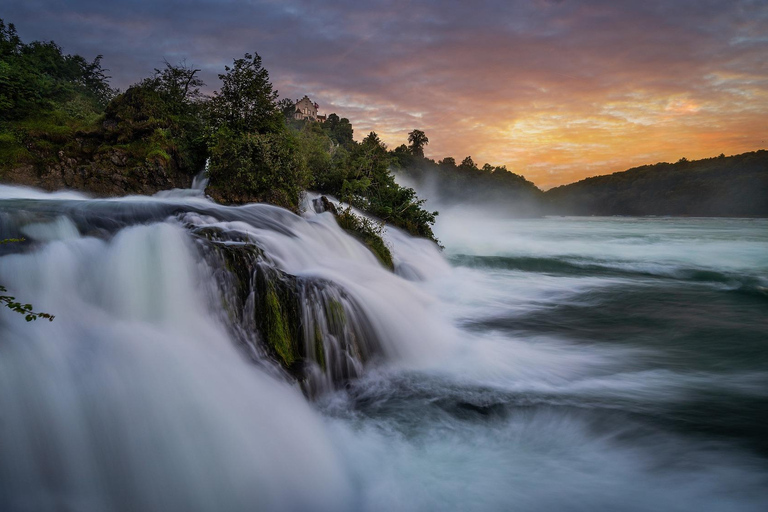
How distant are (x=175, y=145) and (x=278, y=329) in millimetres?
10351

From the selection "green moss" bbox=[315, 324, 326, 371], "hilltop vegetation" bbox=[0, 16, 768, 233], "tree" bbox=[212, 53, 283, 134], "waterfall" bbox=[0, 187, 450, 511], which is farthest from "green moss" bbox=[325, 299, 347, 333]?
"tree" bbox=[212, 53, 283, 134]

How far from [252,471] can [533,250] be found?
20.2 meters

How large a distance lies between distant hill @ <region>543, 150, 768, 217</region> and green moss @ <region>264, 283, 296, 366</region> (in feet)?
314

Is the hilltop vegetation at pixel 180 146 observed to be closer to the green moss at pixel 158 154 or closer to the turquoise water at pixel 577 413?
the green moss at pixel 158 154

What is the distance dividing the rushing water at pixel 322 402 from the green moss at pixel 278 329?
26 cm

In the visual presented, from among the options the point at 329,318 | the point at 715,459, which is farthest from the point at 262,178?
the point at 715,459

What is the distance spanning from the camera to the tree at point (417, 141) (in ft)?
224

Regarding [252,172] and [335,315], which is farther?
[252,172]

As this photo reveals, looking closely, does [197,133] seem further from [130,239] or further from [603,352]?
[603,352]

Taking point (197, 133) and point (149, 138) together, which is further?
point (197, 133)

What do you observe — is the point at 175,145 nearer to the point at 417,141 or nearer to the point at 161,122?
the point at 161,122

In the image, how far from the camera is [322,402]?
451cm

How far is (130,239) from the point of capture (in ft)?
16.5

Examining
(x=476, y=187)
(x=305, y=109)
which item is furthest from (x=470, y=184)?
(x=305, y=109)
